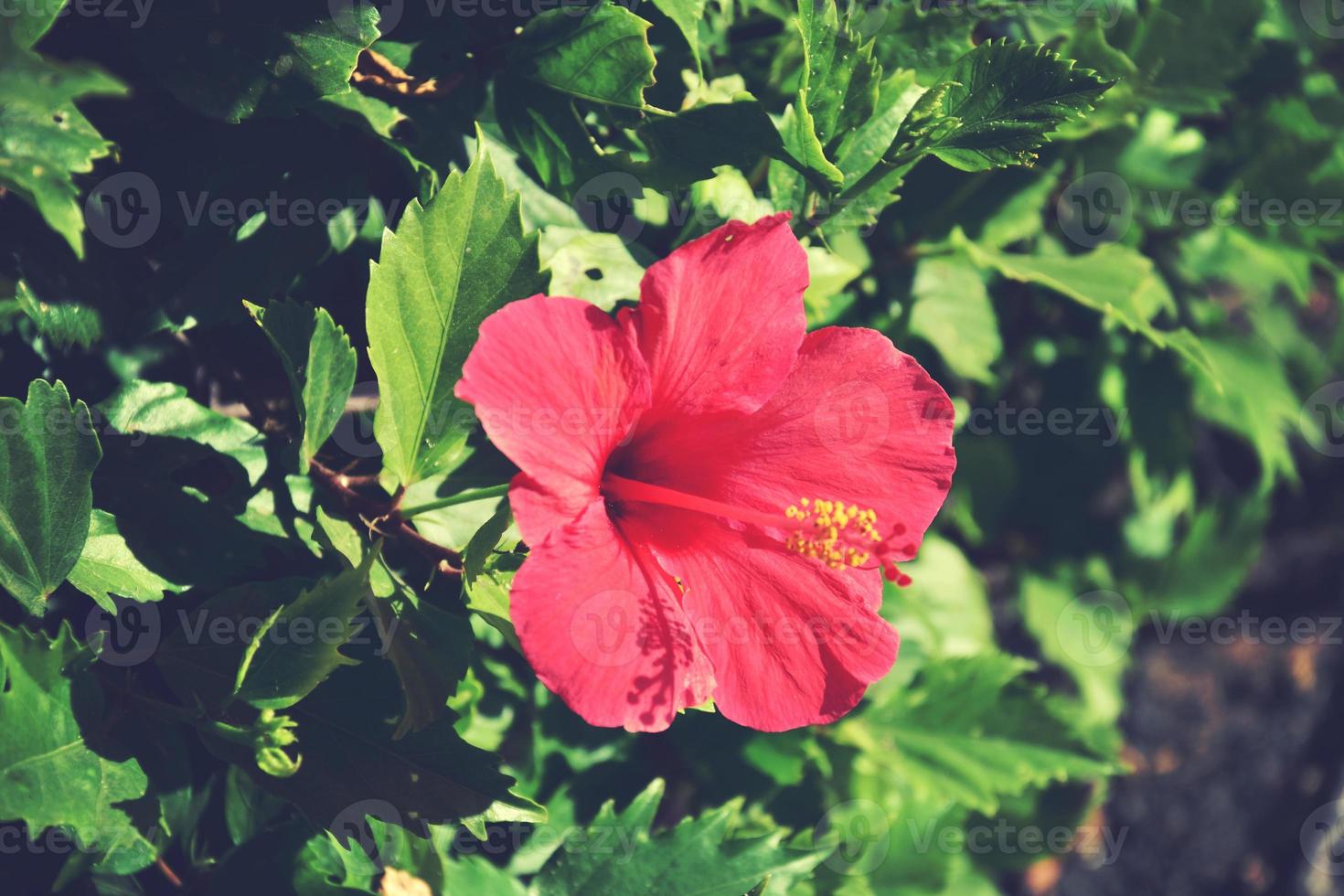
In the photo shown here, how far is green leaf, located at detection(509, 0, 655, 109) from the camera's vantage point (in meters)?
1.11

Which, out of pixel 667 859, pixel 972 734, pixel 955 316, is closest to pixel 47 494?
pixel 667 859

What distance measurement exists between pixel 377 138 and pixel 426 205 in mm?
197

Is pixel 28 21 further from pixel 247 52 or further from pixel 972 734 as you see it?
pixel 972 734

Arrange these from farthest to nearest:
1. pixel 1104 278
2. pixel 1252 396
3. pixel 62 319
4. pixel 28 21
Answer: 1. pixel 1252 396
2. pixel 1104 278
3. pixel 62 319
4. pixel 28 21

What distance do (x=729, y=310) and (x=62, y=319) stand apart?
2.29ft

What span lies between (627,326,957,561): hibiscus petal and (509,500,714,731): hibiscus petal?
0.56ft

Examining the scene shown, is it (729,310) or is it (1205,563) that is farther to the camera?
(1205,563)

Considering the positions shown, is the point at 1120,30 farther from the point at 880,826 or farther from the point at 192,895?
the point at 192,895

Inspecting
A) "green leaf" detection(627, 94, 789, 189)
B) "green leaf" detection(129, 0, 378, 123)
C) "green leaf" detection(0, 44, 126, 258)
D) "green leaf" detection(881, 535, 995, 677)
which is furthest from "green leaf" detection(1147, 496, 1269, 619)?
"green leaf" detection(0, 44, 126, 258)

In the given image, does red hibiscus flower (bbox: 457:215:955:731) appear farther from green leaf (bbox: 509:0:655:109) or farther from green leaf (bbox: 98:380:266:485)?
green leaf (bbox: 98:380:266:485)

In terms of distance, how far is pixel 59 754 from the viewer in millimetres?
1004

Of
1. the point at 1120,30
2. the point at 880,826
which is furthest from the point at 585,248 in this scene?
the point at 880,826

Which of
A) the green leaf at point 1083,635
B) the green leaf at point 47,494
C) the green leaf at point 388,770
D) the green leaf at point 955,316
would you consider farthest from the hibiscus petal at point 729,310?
the green leaf at point 1083,635

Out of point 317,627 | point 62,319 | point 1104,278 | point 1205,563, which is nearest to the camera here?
point 317,627
